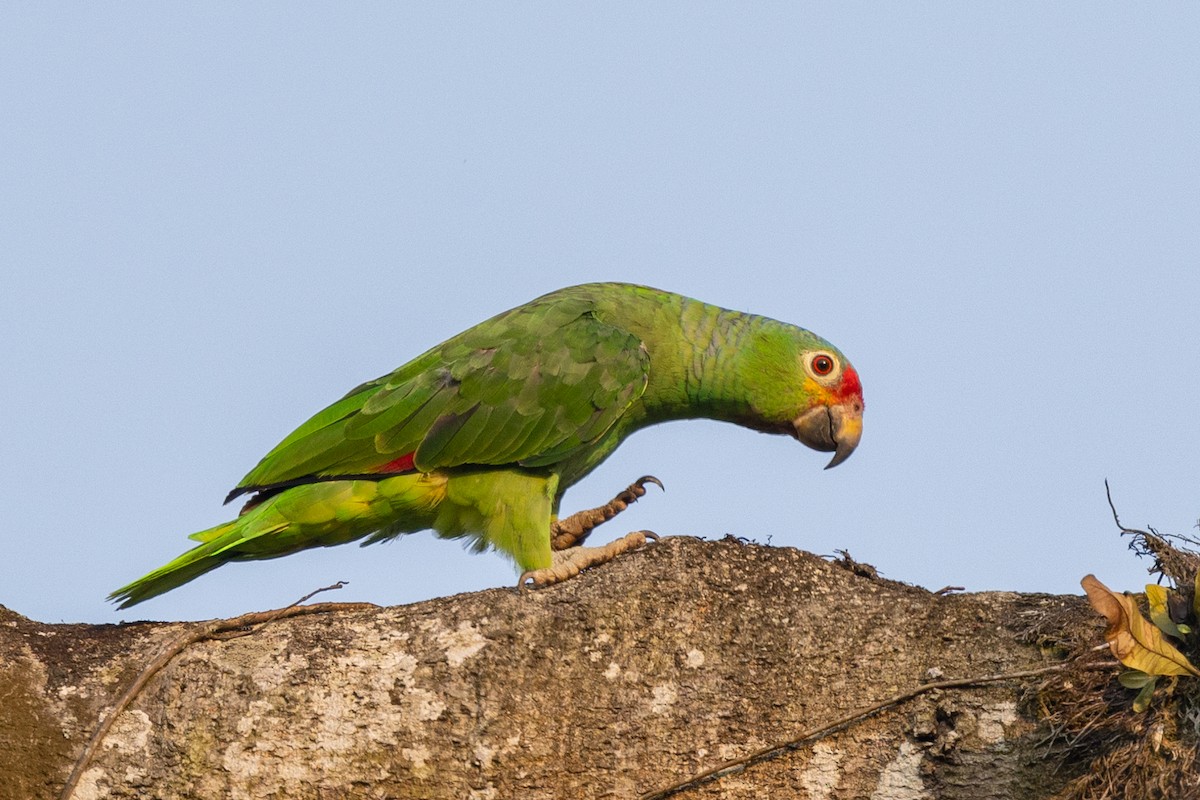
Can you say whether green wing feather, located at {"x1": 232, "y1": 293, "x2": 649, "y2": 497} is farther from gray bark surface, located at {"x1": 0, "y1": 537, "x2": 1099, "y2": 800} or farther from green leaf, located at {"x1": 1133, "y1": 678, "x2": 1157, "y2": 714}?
green leaf, located at {"x1": 1133, "y1": 678, "x2": 1157, "y2": 714}

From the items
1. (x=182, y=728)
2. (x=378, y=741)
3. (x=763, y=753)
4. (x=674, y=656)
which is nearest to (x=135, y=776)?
(x=182, y=728)

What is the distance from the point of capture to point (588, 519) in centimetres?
650

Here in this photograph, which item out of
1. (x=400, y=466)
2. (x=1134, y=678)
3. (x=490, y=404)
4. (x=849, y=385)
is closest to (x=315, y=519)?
(x=400, y=466)

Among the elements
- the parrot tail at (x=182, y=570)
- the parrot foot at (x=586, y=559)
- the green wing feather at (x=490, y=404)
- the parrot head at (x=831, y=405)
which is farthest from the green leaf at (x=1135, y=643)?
the parrot tail at (x=182, y=570)

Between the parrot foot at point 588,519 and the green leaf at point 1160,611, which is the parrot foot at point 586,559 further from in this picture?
the green leaf at point 1160,611

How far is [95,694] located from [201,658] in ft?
1.12

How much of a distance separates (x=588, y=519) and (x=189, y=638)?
9.56ft

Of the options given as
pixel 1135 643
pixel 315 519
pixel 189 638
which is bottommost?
pixel 1135 643

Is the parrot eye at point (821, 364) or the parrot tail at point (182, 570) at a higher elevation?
the parrot eye at point (821, 364)

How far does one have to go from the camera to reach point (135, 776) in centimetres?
366

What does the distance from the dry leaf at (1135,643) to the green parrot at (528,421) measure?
259cm

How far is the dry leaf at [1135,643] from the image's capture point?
132 inches

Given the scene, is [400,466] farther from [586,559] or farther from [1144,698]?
[1144,698]

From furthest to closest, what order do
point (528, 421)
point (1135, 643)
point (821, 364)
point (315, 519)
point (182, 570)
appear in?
point (821, 364) < point (528, 421) < point (315, 519) < point (182, 570) < point (1135, 643)
